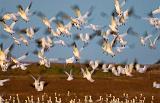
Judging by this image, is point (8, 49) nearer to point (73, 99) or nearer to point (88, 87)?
point (73, 99)

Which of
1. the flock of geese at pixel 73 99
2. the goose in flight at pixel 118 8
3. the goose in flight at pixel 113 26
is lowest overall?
the flock of geese at pixel 73 99

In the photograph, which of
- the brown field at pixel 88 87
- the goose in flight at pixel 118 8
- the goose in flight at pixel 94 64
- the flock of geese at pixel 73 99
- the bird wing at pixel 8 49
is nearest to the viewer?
the goose in flight at pixel 118 8

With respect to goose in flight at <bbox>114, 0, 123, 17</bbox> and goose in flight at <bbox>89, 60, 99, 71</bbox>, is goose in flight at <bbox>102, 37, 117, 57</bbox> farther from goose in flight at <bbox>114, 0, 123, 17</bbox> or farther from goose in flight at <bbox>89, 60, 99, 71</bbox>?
goose in flight at <bbox>89, 60, 99, 71</bbox>

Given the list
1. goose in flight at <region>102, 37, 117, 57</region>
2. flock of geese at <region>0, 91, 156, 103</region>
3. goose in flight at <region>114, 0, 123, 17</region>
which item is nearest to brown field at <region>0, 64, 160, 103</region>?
flock of geese at <region>0, 91, 156, 103</region>

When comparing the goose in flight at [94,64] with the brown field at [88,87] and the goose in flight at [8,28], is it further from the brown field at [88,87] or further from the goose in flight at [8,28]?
the goose in flight at [8,28]

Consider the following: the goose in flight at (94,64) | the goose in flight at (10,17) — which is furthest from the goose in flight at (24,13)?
the goose in flight at (94,64)

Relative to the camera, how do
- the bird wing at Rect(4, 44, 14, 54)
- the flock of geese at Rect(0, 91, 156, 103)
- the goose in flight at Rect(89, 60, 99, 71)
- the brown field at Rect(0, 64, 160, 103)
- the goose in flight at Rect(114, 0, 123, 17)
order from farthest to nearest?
the goose in flight at Rect(89, 60, 99, 71)
the brown field at Rect(0, 64, 160, 103)
the flock of geese at Rect(0, 91, 156, 103)
the bird wing at Rect(4, 44, 14, 54)
the goose in flight at Rect(114, 0, 123, 17)

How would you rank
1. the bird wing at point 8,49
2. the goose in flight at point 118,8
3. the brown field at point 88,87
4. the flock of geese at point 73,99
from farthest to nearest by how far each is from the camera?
1. the brown field at point 88,87
2. the flock of geese at point 73,99
3. the bird wing at point 8,49
4. the goose in flight at point 118,8

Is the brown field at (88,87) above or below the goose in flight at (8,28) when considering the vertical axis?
below

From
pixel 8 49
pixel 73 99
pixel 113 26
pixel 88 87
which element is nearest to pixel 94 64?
pixel 88 87

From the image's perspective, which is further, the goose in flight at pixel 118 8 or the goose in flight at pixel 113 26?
the goose in flight at pixel 113 26

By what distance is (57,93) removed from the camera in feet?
139

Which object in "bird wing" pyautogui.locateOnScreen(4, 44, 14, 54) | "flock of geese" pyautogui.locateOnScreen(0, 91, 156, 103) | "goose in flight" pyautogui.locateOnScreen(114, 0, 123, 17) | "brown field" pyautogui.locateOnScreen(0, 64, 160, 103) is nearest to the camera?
"goose in flight" pyautogui.locateOnScreen(114, 0, 123, 17)

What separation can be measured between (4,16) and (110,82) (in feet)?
41.0
